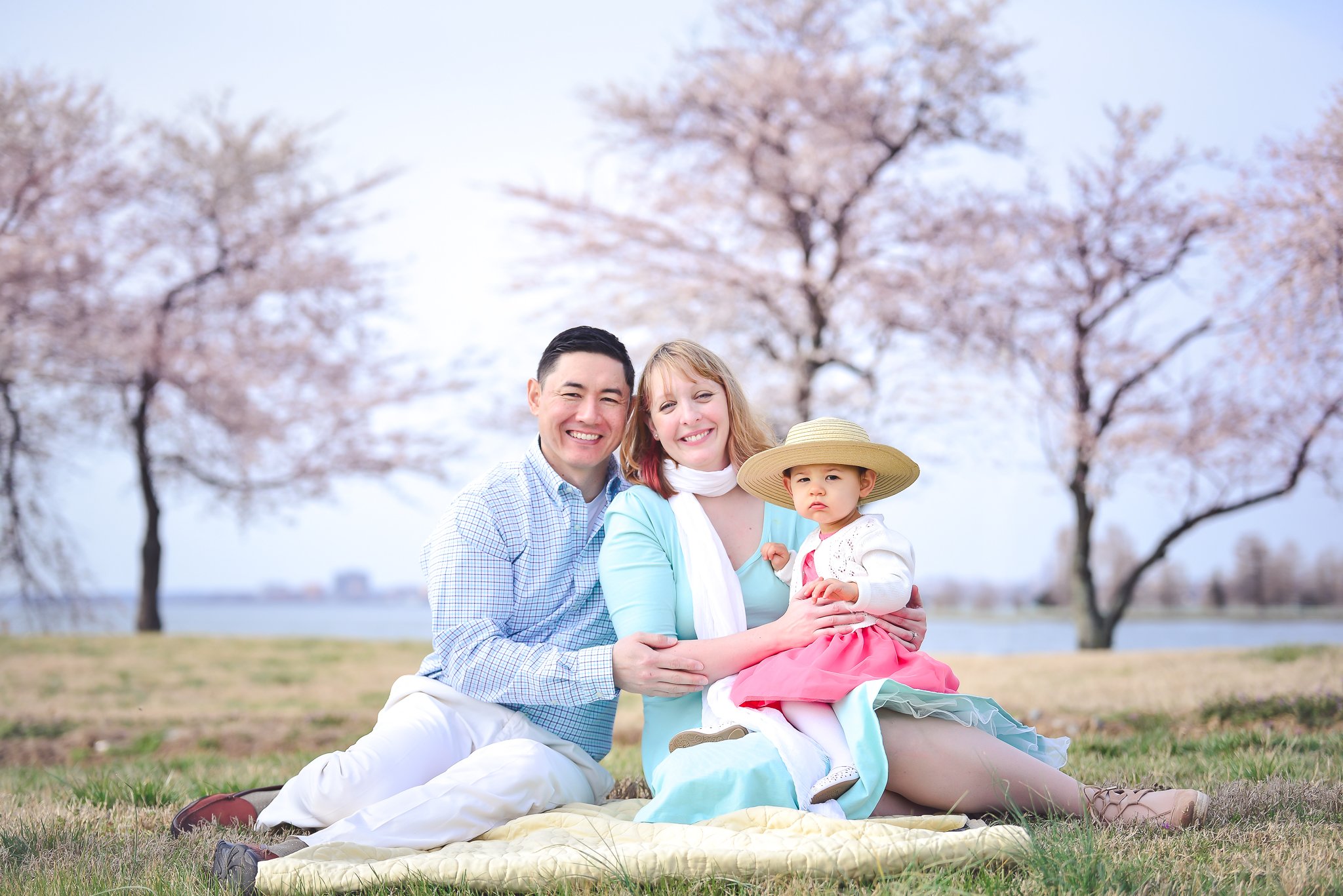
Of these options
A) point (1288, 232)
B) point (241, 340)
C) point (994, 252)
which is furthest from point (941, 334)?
point (241, 340)

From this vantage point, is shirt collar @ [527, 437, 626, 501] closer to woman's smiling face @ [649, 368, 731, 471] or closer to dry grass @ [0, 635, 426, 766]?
woman's smiling face @ [649, 368, 731, 471]

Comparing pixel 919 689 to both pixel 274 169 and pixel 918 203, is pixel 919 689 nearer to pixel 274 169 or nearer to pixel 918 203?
pixel 918 203

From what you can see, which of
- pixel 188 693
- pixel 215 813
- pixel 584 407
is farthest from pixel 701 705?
pixel 188 693

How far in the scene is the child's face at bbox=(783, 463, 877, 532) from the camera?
290 centimetres

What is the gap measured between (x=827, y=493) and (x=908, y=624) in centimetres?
43

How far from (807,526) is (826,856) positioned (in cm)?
125

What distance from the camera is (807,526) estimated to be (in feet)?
10.7

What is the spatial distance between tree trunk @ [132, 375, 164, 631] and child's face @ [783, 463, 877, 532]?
13831 millimetres

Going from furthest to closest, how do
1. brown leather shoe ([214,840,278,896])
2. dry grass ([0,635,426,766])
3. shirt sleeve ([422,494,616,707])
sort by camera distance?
dry grass ([0,635,426,766])
shirt sleeve ([422,494,616,707])
brown leather shoe ([214,840,278,896])

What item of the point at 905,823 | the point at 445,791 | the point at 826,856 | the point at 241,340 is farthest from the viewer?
the point at 241,340

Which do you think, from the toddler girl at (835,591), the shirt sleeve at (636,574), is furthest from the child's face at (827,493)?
the shirt sleeve at (636,574)

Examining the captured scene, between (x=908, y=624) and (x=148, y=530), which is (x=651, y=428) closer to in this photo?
(x=908, y=624)

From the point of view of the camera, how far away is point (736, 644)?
278cm

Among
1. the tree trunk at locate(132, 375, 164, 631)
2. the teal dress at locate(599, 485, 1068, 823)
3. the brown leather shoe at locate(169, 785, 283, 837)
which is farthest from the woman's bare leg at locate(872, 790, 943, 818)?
the tree trunk at locate(132, 375, 164, 631)
